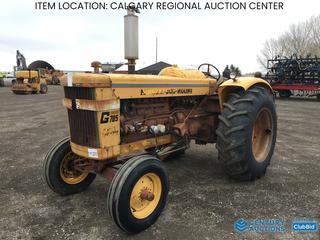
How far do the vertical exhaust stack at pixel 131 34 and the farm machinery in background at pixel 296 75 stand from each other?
1444 centimetres

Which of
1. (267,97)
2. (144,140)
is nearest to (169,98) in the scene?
(144,140)

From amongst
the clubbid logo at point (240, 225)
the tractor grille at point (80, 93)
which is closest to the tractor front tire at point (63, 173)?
the tractor grille at point (80, 93)

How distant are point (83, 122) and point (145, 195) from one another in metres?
0.96

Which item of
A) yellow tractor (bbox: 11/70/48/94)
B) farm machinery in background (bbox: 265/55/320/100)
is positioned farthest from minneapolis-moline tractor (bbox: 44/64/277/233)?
yellow tractor (bbox: 11/70/48/94)

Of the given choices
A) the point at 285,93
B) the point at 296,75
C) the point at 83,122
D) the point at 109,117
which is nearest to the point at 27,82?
the point at 285,93

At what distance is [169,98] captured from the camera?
3.87m

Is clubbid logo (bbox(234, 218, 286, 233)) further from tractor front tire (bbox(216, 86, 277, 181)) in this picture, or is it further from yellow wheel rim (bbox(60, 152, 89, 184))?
yellow wheel rim (bbox(60, 152, 89, 184))

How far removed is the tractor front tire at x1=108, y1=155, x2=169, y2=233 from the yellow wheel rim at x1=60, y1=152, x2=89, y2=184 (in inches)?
42.9

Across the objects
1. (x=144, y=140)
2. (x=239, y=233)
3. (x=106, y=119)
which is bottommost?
(x=239, y=233)

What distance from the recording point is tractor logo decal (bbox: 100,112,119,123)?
2.87 metres

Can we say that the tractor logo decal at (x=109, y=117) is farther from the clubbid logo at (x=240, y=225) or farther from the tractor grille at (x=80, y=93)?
the clubbid logo at (x=240, y=225)

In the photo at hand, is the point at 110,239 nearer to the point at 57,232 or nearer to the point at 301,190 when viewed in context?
the point at 57,232

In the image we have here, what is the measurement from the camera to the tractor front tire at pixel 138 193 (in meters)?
2.61

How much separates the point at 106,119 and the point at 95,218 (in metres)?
1.04
